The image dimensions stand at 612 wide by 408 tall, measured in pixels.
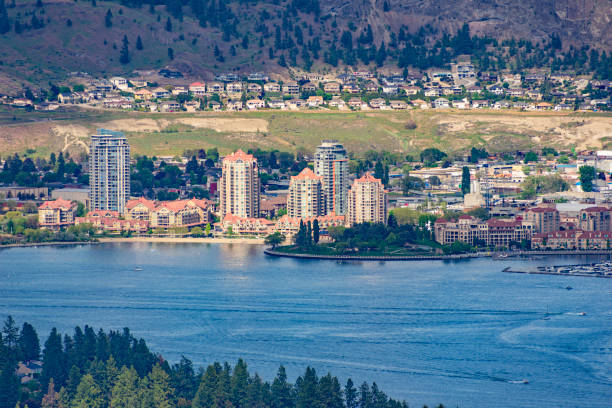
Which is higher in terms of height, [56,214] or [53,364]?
[56,214]

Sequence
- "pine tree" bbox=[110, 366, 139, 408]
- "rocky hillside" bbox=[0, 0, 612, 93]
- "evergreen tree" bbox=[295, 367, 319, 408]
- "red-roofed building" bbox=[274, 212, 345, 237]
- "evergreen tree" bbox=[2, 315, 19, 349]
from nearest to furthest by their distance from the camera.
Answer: "evergreen tree" bbox=[295, 367, 319, 408]
"pine tree" bbox=[110, 366, 139, 408]
"evergreen tree" bbox=[2, 315, 19, 349]
"red-roofed building" bbox=[274, 212, 345, 237]
"rocky hillside" bbox=[0, 0, 612, 93]

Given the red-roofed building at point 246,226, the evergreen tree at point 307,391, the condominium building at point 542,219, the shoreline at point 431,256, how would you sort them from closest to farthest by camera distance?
the evergreen tree at point 307,391 < the shoreline at point 431,256 < the condominium building at point 542,219 < the red-roofed building at point 246,226

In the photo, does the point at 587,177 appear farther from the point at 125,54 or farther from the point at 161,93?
the point at 125,54

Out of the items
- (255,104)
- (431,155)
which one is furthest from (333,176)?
(255,104)

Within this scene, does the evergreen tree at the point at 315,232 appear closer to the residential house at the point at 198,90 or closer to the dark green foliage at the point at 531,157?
the dark green foliage at the point at 531,157

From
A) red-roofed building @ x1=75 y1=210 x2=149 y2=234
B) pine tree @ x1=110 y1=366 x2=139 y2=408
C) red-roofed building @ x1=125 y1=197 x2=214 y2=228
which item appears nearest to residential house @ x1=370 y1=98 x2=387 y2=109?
red-roofed building @ x1=125 y1=197 x2=214 y2=228

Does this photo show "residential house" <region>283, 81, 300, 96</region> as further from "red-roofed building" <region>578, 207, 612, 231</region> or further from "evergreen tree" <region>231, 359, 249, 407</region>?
"evergreen tree" <region>231, 359, 249, 407</region>

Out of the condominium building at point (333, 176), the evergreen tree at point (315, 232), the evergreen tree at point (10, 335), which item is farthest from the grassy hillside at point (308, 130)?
the evergreen tree at point (10, 335)
